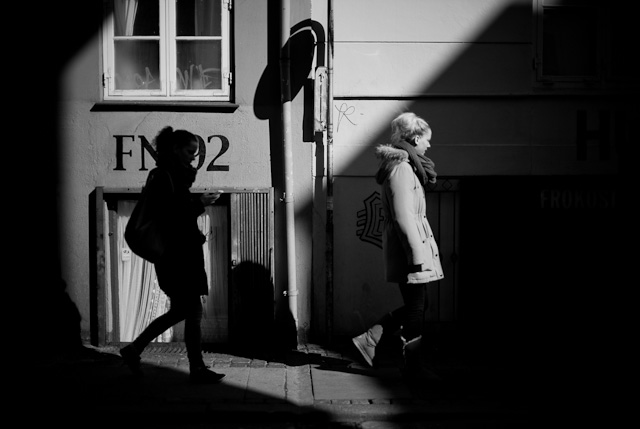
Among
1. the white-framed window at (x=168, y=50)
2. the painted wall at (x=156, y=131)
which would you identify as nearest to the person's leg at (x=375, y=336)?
the painted wall at (x=156, y=131)

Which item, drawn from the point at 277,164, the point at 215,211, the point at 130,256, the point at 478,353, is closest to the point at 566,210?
the point at 478,353

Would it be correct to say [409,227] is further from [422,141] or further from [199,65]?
[199,65]

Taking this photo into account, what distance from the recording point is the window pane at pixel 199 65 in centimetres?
702

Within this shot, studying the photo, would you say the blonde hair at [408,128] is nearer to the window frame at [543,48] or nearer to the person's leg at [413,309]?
the person's leg at [413,309]

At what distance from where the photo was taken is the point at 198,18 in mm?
7012

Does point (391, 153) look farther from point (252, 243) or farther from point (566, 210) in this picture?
point (566, 210)

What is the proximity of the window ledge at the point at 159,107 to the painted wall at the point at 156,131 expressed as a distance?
3 cm

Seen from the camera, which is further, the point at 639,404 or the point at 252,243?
the point at 252,243

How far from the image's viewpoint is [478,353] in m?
6.71

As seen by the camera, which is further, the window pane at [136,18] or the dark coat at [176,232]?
the window pane at [136,18]

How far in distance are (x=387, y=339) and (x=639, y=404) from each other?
1912 mm

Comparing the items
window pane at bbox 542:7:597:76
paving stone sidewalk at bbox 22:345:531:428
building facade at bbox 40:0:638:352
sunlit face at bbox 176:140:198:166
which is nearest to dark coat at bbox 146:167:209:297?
sunlit face at bbox 176:140:198:166

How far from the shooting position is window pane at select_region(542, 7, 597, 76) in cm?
721

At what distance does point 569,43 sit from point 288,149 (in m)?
3.07
